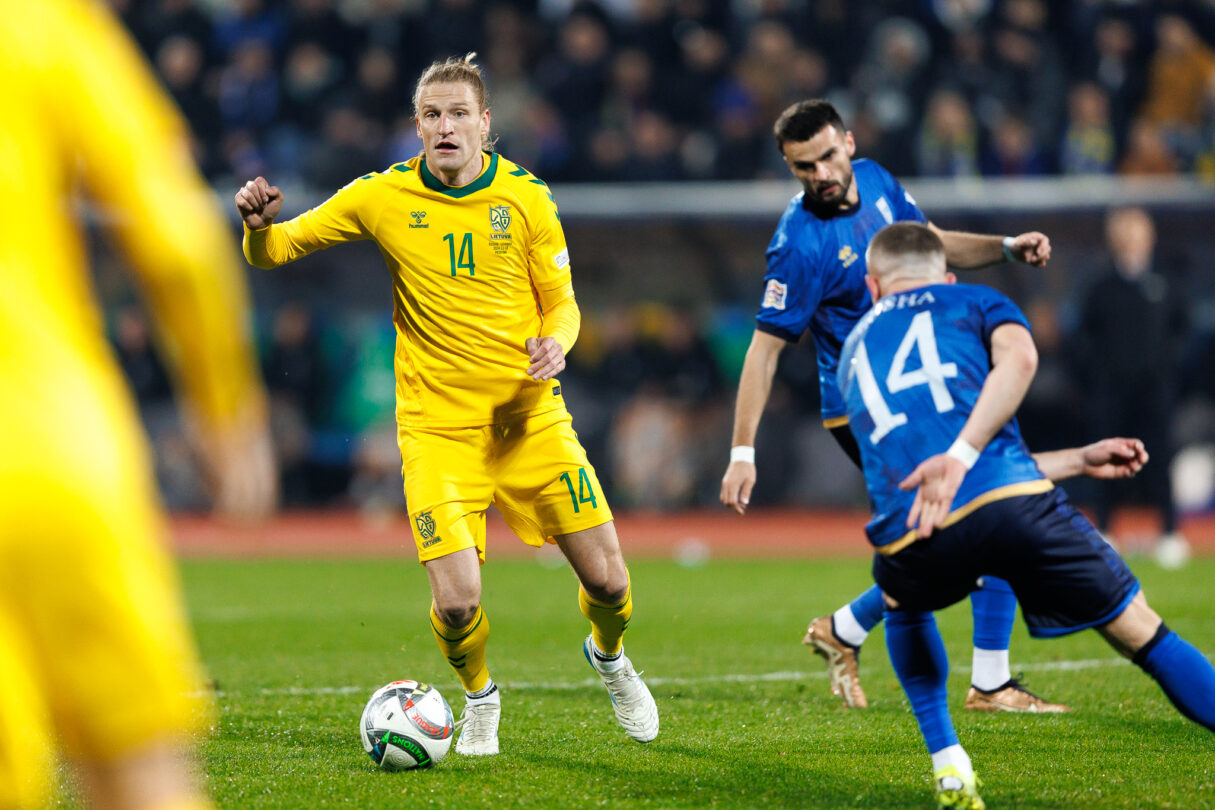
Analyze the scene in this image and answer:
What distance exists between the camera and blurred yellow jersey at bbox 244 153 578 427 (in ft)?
18.1

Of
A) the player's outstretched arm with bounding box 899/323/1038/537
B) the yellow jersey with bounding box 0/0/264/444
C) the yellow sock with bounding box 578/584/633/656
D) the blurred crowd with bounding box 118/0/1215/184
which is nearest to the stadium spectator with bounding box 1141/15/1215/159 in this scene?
the blurred crowd with bounding box 118/0/1215/184

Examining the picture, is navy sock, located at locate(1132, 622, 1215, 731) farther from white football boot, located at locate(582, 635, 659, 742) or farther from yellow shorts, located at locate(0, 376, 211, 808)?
yellow shorts, located at locate(0, 376, 211, 808)

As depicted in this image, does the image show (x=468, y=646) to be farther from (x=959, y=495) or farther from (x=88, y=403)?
(x=88, y=403)

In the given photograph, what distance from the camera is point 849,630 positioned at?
6.45 metres

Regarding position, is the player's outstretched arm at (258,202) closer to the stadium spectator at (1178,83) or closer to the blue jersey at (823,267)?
the blue jersey at (823,267)

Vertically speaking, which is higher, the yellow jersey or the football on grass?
the yellow jersey

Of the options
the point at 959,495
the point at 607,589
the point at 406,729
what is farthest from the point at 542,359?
the point at 959,495

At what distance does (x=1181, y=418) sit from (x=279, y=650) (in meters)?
11.9

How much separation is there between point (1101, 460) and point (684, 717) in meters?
2.58

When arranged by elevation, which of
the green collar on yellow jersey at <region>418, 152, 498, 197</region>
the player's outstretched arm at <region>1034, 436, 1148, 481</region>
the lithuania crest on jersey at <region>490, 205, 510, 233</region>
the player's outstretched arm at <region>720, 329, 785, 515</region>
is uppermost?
the green collar on yellow jersey at <region>418, 152, 498, 197</region>

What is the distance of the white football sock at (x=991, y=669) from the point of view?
6113mm

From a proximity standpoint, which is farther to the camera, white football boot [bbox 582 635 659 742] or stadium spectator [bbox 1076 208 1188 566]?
stadium spectator [bbox 1076 208 1188 566]

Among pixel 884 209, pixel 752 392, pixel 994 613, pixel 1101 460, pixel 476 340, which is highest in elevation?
pixel 884 209

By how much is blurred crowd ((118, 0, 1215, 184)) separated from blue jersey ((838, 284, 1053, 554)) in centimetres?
1223
